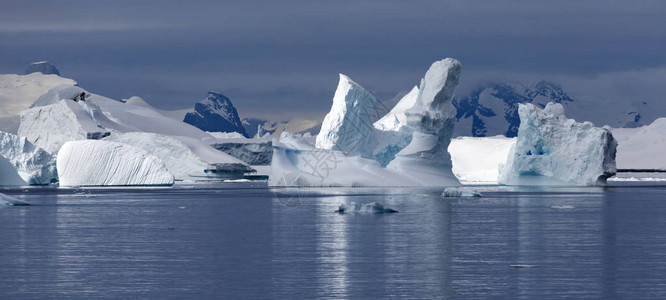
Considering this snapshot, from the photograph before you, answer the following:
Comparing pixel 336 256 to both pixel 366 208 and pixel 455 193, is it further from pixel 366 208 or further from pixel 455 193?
pixel 455 193

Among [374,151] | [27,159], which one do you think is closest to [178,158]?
[27,159]

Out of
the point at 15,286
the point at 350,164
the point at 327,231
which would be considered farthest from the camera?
the point at 350,164

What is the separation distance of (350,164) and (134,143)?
38953 mm

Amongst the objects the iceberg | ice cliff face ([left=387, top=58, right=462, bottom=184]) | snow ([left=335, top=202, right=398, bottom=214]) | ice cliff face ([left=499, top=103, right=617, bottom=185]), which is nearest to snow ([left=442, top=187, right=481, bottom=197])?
ice cliff face ([left=387, top=58, right=462, bottom=184])

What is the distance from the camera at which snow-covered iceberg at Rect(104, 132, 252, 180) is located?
103 meters

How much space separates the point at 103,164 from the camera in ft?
242

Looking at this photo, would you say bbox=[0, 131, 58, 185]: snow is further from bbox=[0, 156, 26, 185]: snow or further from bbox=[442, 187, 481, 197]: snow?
bbox=[442, 187, 481, 197]: snow

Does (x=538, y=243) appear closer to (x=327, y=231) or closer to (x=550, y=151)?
(x=327, y=231)

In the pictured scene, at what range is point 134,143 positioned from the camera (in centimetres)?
10156

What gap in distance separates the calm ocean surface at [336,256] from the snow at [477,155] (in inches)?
3244

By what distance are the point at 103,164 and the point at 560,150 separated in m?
31.6

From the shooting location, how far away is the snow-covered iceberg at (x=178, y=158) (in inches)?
4040

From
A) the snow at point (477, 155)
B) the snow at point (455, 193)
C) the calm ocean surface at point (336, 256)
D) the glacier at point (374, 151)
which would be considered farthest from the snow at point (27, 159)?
the snow at point (477, 155)

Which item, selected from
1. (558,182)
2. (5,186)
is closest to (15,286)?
(558,182)
